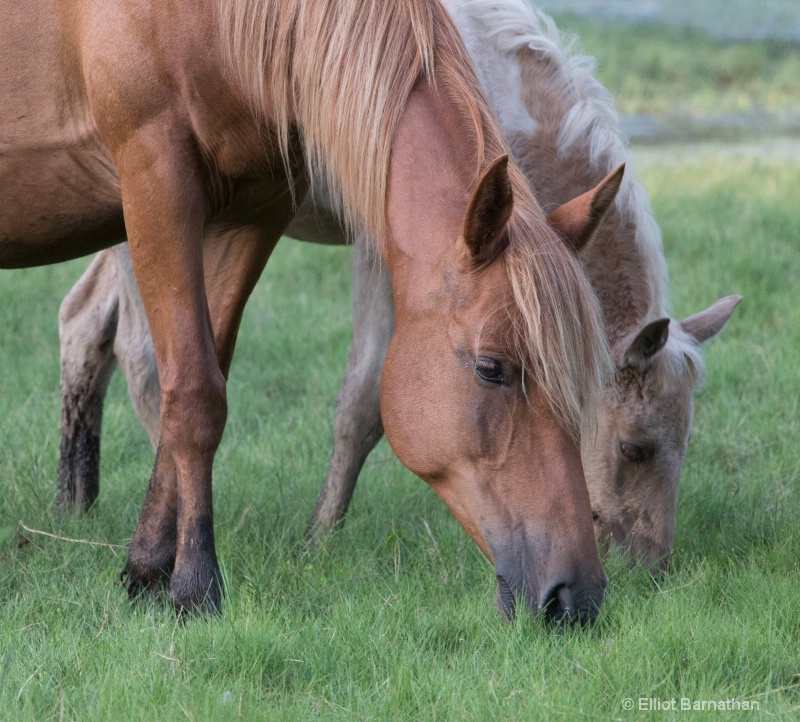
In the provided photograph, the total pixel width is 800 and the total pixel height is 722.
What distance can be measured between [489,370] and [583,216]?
0.50 metres

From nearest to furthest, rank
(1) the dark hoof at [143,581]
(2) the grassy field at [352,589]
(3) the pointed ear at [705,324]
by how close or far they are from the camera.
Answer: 1. (2) the grassy field at [352,589]
2. (1) the dark hoof at [143,581]
3. (3) the pointed ear at [705,324]

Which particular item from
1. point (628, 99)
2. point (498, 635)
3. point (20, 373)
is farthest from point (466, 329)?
point (628, 99)

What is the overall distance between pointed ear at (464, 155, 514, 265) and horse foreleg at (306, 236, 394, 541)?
1.50 meters

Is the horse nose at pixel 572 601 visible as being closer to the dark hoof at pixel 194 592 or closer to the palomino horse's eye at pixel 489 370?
the palomino horse's eye at pixel 489 370

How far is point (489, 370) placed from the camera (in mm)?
2736

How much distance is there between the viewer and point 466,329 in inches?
108

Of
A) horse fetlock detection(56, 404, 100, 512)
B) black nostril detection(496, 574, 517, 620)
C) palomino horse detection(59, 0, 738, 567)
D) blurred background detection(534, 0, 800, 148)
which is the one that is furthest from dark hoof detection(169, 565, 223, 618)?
blurred background detection(534, 0, 800, 148)

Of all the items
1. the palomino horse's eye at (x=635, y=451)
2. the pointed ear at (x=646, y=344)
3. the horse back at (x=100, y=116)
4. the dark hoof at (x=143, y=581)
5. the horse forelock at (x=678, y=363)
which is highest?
the horse back at (x=100, y=116)

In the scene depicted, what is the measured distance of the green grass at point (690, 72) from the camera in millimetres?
13953

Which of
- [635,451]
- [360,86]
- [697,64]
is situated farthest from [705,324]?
[697,64]

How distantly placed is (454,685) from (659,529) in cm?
144

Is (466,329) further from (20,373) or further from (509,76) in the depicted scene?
(20,373)

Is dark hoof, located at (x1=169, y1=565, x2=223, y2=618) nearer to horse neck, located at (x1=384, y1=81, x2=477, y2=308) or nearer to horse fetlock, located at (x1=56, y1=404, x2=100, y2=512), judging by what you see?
horse neck, located at (x1=384, y1=81, x2=477, y2=308)

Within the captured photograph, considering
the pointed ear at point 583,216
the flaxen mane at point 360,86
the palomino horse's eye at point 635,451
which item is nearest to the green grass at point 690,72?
the palomino horse's eye at point 635,451
